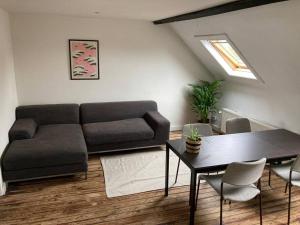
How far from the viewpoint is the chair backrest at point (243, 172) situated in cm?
208

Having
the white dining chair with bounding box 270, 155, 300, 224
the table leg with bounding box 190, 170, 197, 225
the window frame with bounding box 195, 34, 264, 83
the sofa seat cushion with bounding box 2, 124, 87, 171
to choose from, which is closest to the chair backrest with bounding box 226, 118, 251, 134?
the white dining chair with bounding box 270, 155, 300, 224

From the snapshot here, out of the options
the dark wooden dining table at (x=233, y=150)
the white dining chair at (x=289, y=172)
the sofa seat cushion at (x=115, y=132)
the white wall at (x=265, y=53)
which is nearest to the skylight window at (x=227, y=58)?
the white wall at (x=265, y=53)

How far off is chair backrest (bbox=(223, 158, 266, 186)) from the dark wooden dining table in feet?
0.57

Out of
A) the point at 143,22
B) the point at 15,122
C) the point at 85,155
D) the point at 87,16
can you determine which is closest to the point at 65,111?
the point at 15,122

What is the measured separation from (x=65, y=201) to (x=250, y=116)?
3.33 meters

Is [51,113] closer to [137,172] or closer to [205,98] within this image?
[137,172]

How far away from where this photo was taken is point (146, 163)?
3803mm

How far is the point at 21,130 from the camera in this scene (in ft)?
11.4

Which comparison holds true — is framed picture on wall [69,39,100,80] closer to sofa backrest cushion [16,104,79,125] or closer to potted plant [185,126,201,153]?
sofa backrest cushion [16,104,79,125]

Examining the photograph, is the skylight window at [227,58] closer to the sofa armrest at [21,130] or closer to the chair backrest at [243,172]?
the chair backrest at [243,172]

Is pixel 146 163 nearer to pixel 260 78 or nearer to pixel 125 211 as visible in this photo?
pixel 125 211

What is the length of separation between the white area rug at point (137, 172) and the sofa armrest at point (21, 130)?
110 cm

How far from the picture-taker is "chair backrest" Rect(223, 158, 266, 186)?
6.82ft

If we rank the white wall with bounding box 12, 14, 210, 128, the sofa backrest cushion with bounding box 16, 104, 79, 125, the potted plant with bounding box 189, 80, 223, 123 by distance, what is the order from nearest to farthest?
the sofa backrest cushion with bounding box 16, 104, 79, 125 → the white wall with bounding box 12, 14, 210, 128 → the potted plant with bounding box 189, 80, 223, 123
